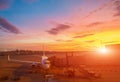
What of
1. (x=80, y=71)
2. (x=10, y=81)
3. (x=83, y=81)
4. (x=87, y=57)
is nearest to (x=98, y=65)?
(x=87, y=57)

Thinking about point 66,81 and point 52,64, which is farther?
point 52,64

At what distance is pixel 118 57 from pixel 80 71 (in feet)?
28.7

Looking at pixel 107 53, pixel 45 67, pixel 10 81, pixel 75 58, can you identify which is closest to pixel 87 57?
pixel 75 58

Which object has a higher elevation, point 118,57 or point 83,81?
point 118,57

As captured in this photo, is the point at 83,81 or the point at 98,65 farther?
the point at 98,65

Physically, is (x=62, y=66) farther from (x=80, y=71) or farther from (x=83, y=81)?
(x=83, y=81)

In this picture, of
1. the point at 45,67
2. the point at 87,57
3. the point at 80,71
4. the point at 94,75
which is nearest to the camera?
the point at 94,75

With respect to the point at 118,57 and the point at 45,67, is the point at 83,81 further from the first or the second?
the point at 118,57

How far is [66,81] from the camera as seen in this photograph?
68.0 feet

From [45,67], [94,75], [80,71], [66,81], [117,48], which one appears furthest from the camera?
[117,48]

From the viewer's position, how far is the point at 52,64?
36.4 metres

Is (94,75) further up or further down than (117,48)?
further down

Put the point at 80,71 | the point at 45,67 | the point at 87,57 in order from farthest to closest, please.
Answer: the point at 87,57 → the point at 45,67 → the point at 80,71

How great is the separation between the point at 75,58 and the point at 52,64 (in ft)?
17.2
